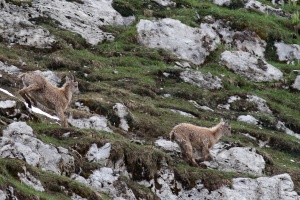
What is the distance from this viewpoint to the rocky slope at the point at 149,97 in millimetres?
20047

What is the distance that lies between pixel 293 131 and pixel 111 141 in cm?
1268

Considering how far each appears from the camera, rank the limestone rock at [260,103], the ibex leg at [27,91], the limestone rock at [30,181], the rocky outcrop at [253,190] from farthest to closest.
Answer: the limestone rock at [260,103], the ibex leg at [27,91], the rocky outcrop at [253,190], the limestone rock at [30,181]

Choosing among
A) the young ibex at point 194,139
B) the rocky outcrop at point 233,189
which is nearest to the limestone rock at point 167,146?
the young ibex at point 194,139

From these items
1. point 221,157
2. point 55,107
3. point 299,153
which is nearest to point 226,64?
point 299,153

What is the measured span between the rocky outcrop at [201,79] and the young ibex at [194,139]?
386 inches

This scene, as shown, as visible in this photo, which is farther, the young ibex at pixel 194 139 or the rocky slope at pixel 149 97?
the young ibex at pixel 194 139

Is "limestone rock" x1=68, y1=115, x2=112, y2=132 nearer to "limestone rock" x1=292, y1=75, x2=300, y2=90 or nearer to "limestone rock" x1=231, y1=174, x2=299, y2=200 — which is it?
"limestone rock" x1=231, y1=174, x2=299, y2=200

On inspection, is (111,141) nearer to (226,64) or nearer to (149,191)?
(149,191)

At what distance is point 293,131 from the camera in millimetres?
31781

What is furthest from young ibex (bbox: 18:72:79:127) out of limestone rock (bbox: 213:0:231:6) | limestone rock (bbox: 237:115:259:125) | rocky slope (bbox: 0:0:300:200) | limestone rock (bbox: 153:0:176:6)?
limestone rock (bbox: 213:0:231:6)

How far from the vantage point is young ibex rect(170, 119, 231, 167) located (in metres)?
23.1

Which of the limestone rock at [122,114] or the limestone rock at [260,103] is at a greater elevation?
the limestone rock at [122,114]

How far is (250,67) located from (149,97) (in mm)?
9181

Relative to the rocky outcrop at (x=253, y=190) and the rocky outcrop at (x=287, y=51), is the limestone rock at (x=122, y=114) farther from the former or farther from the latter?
the rocky outcrop at (x=287, y=51)
